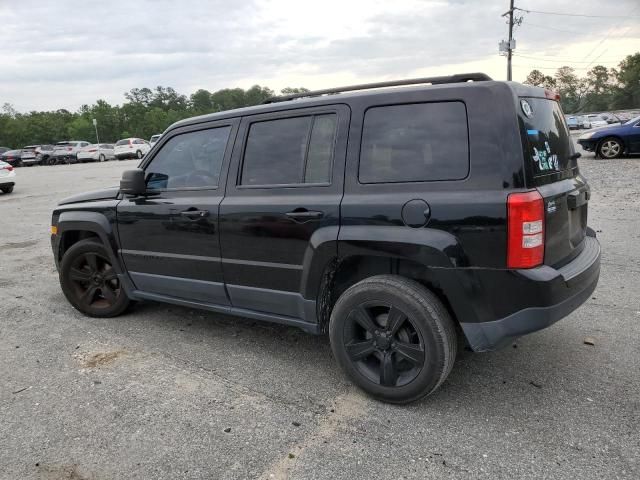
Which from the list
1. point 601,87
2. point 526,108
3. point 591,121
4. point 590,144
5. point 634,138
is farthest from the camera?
point 601,87

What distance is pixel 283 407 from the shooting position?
9.80 ft

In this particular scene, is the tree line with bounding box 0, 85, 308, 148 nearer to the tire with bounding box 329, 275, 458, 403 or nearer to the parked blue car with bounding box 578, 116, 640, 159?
the parked blue car with bounding box 578, 116, 640, 159

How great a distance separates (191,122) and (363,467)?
283 centimetres

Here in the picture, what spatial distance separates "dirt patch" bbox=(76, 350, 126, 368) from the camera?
3668 millimetres

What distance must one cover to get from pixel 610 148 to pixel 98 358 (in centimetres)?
1713

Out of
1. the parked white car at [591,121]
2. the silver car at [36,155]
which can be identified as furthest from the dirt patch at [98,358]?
the parked white car at [591,121]

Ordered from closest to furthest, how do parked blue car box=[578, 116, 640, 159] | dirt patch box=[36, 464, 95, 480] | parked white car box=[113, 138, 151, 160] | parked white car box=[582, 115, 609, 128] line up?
dirt patch box=[36, 464, 95, 480], parked blue car box=[578, 116, 640, 159], parked white car box=[113, 138, 151, 160], parked white car box=[582, 115, 609, 128]

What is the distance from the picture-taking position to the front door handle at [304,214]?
3.05 m

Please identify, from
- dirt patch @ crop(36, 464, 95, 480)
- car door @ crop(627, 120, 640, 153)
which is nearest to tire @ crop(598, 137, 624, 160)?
car door @ crop(627, 120, 640, 153)

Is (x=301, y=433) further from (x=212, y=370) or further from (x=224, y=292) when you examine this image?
(x=224, y=292)

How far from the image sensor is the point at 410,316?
2783 millimetres

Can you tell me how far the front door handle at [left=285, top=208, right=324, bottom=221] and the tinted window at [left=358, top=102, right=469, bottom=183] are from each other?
0.35 metres

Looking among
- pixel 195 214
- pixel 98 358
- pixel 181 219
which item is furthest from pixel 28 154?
pixel 195 214

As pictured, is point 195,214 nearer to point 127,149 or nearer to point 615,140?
point 615,140
